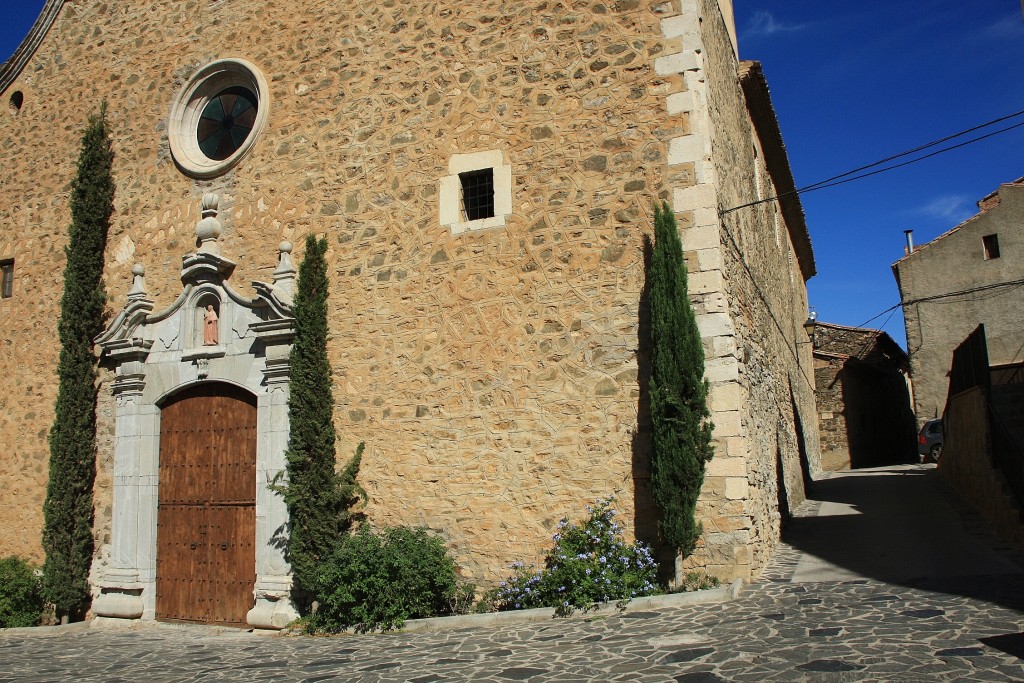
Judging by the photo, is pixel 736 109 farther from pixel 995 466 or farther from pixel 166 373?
pixel 166 373

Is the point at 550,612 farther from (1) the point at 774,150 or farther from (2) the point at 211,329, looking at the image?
(1) the point at 774,150

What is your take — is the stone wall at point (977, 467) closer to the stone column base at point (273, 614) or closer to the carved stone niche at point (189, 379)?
the stone column base at point (273, 614)

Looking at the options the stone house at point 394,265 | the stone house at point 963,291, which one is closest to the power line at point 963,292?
the stone house at point 963,291

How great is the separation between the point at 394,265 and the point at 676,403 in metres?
3.56

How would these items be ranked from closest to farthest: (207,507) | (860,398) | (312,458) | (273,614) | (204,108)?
(273,614)
(312,458)
(207,507)
(204,108)
(860,398)

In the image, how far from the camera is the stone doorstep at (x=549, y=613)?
6844 millimetres

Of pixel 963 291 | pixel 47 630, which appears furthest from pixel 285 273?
pixel 963 291

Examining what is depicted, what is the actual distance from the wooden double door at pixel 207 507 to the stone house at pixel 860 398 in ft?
56.4

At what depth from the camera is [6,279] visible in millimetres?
11773

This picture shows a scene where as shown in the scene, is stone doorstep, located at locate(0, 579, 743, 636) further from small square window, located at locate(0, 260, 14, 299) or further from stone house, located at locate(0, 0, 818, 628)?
small square window, located at locate(0, 260, 14, 299)

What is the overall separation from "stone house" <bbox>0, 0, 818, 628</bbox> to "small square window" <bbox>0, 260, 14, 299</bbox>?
22 centimetres

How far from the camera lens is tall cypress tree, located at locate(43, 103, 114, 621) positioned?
9938mm

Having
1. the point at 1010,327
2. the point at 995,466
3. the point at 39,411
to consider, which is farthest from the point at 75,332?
the point at 1010,327

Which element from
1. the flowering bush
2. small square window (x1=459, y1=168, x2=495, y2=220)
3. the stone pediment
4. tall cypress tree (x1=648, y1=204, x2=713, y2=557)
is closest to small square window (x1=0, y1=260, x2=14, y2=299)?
the stone pediment
